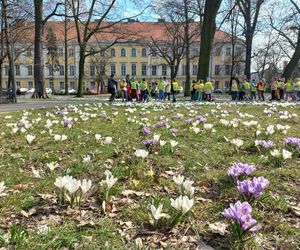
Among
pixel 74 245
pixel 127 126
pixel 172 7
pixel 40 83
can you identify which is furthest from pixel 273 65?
pixel 74 245

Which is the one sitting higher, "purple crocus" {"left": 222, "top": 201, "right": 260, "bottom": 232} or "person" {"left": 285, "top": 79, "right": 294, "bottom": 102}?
"person" {"left": 285, "top": 79, "right": 294, "bottom": 102}

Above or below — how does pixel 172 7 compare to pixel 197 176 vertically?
above

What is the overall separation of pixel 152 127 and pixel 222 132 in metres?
1.40

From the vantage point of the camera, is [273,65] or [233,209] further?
[273,65]

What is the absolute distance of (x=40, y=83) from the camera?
84.7 ft

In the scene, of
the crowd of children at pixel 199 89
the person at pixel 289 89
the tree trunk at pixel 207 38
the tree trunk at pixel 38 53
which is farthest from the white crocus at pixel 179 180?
the tree trunk at pixel 38 53

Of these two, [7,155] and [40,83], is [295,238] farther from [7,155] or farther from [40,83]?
[40,83]

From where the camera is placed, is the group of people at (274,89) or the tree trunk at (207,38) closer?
the tree trunk at (207,38)

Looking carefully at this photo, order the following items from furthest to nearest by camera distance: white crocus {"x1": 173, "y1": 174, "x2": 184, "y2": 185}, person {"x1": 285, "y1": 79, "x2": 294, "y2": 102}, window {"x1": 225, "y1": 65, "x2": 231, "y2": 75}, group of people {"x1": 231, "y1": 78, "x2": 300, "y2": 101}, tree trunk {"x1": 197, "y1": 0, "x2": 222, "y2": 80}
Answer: window {"x1": 225, "y1": 65, "x2": 231, "y2": 75} → person {"x1": 285, "y1": 79, "x2": 294, "y2": 102} → group of people {"x1": 231, "y1": 78, "x2": 300, "y2": 101} → tree trunk {"x1": 197, "y1": 0, "x2": 222, "y2": 80} → white crocus {"x1": 173, "y1": 174, "x2": 184, "y2": 185}

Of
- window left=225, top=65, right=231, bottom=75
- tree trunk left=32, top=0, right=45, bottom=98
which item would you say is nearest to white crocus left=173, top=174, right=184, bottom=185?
tree trunk left=32, top=0, right=45, bottom=98

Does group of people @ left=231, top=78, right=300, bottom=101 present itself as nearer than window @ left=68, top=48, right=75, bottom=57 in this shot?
Yes

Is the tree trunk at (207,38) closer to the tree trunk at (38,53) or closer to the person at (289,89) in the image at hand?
the person at (289,89)

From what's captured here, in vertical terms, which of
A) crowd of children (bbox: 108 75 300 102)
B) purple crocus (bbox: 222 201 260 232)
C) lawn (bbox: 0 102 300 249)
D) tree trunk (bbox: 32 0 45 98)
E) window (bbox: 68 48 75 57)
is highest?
window (bbox: 68 48 75 57)

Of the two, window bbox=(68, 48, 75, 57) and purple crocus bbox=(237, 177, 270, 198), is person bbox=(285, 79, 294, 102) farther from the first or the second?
window bbox=(68, 48, 75, 57)
